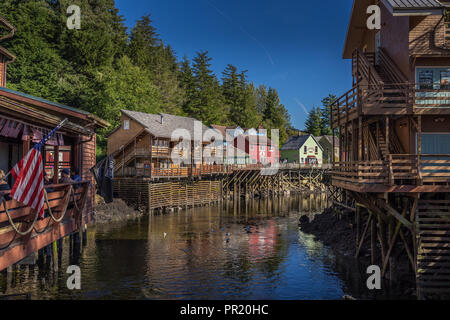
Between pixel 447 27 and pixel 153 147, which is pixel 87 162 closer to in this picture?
pixel 447 27

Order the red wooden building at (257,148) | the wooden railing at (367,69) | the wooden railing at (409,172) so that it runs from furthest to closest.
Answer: the red wooden building at (257,148) → the wooden railing at (367,69) → the wooden railing at (409,172)

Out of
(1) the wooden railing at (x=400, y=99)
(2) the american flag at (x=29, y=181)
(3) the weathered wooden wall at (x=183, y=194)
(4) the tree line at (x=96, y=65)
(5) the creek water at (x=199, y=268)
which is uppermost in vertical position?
(4) the tree line at (x=96, y=65)

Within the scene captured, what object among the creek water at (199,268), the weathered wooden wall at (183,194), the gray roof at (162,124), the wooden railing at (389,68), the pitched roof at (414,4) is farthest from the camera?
the gray roof at (162,124)

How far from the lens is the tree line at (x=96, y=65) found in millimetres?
43781

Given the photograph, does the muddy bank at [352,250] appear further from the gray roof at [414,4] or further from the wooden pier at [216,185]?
the wooden pier at [216,185]

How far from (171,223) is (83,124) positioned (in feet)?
50.4

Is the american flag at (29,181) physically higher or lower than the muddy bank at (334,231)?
higher

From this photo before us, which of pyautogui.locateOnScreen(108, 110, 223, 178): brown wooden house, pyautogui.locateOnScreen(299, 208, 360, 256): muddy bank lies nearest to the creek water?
pyautogui.locateOnScreen(299, 208, 360, 256): muddy bank

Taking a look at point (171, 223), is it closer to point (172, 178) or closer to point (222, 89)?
point (172, 178)

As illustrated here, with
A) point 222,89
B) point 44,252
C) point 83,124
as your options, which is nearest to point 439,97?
point 83,124

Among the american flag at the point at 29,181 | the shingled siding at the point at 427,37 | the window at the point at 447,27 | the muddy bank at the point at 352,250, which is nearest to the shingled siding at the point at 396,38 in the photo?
the shingled siding at the point at 427,37

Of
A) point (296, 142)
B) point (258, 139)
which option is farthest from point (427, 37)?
point (296, 142)

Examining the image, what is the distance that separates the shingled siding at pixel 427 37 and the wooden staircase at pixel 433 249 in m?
6.76

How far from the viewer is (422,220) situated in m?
13.8
